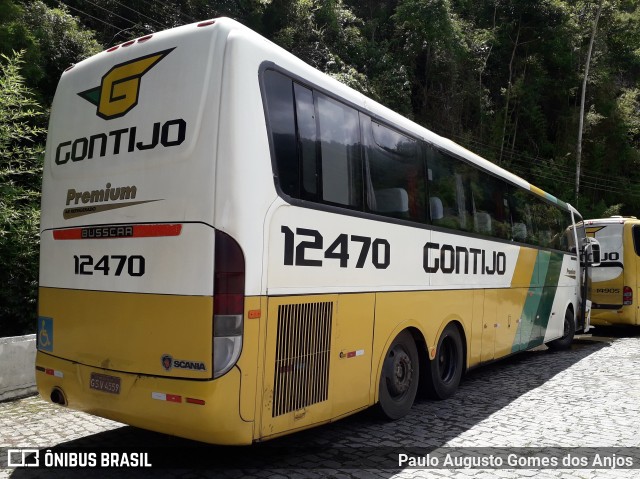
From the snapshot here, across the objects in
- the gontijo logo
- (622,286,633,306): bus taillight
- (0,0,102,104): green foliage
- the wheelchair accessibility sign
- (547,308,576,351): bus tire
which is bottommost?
(547,308,576,351): bus tire

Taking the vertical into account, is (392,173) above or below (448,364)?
above

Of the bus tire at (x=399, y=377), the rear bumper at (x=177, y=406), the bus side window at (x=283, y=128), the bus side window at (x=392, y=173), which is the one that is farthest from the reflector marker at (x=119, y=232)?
the bus tire at (x=399, y=377)

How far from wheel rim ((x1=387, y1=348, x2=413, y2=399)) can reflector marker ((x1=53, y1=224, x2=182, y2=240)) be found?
2.81 meters

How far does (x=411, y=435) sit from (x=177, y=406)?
2581 millimetres

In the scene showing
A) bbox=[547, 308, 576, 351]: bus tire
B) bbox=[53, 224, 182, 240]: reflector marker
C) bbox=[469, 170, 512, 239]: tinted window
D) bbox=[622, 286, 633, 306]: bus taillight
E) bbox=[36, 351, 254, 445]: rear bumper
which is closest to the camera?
bbox=[36, 351, 254, 445]: rear bumper

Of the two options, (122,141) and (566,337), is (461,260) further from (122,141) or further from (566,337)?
(566,337)

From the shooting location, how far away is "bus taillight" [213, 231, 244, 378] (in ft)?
12.2

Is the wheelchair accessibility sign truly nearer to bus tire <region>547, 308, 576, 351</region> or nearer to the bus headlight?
the bus headlight

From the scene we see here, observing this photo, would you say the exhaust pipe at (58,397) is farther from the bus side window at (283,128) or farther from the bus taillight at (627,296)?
the bus taillight at (627,296)

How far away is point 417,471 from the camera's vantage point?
441 centimetres

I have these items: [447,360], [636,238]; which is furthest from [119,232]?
[636,238]

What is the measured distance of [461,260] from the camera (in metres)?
7.05

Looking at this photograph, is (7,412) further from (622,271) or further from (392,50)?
(392,50)

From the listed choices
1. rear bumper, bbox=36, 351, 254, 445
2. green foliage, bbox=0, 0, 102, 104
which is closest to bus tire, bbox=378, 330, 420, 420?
rear bumper, bbox=36, 351, 254, 445
